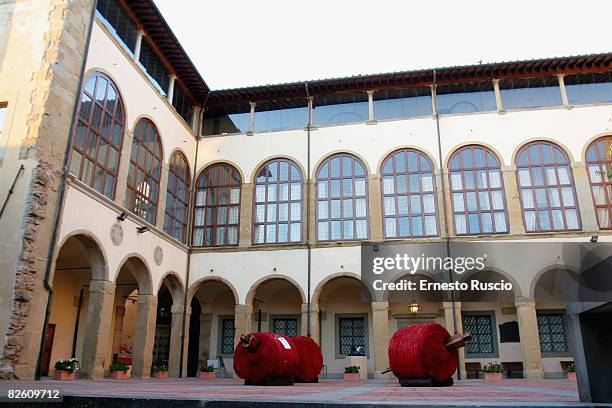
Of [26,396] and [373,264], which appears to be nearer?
[26,396]

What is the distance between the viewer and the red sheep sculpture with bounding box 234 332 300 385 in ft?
33.2

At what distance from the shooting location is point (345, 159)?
21062 millimetres

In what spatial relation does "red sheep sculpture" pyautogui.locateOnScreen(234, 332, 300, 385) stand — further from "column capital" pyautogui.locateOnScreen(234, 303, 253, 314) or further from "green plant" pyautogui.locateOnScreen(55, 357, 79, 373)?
"column capital" pyautogui.locateOnScreen(234, 303, 253, 314)

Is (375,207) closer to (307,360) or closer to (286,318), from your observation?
(286,318)

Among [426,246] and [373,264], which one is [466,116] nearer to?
[426,246]

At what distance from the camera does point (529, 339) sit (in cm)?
1773

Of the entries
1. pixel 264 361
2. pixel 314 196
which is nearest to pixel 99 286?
pixel 264 361

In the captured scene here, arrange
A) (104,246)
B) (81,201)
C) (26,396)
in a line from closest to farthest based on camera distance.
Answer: (26,396), (81,201), (104,246)

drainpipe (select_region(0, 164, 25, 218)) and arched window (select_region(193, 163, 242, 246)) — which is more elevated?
arched window (select_region(193, 163, 242, 246))

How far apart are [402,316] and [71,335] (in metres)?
12.9

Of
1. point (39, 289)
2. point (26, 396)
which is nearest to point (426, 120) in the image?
point (39, 289)

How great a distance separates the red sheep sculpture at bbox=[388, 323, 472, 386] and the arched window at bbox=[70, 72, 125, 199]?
9668mm

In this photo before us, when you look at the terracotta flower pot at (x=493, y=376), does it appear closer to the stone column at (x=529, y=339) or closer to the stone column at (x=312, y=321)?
the stone column at (x=529, y=339)

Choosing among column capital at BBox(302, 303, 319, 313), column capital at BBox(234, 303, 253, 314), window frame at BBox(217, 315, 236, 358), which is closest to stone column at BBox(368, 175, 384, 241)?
column capital at BBox(302, 303, 319, 313)
